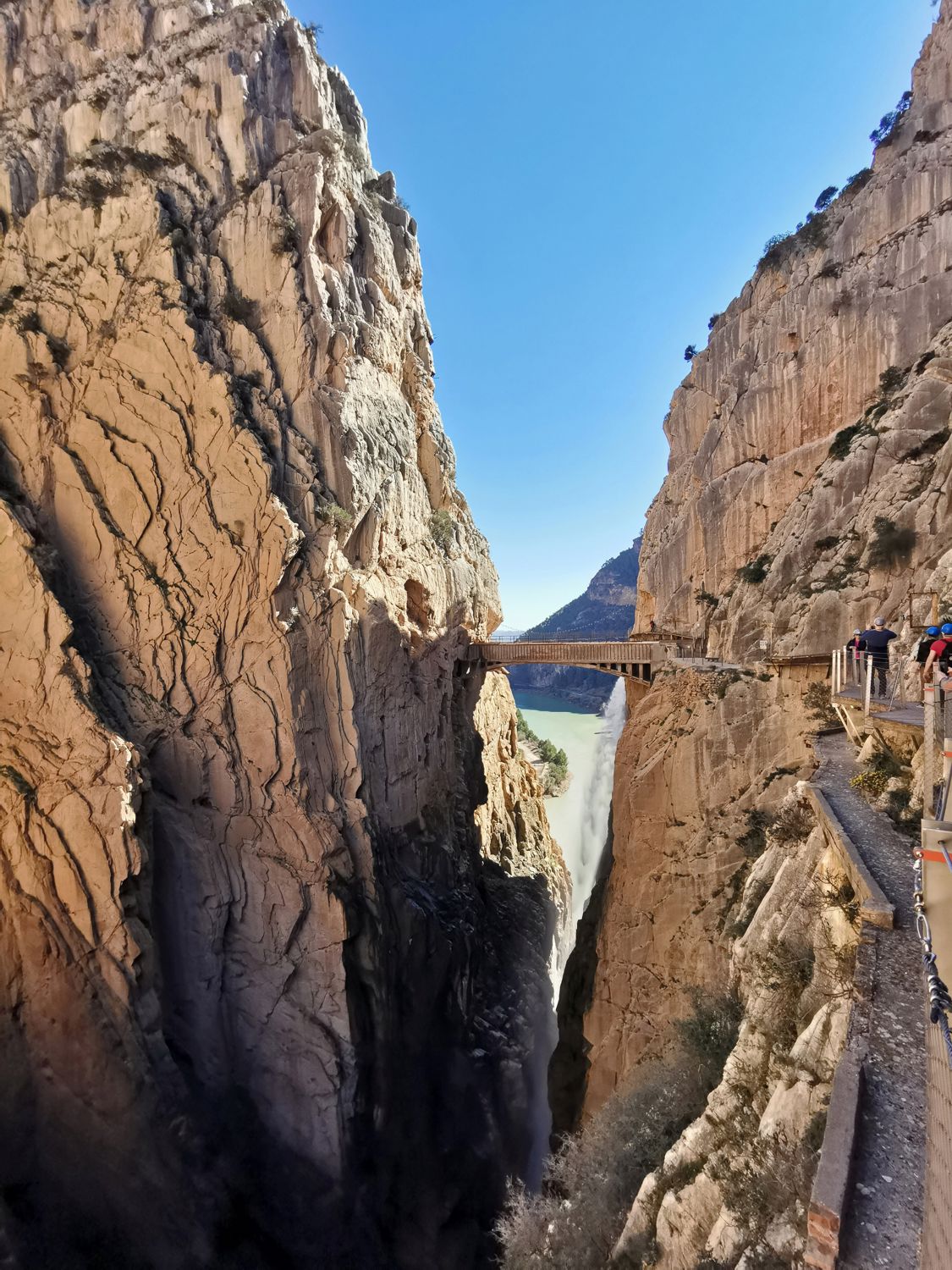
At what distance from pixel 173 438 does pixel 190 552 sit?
3019 mm

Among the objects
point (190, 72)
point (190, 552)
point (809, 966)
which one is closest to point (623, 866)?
point (809, 966)

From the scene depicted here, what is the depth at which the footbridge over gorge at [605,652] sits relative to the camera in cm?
1758

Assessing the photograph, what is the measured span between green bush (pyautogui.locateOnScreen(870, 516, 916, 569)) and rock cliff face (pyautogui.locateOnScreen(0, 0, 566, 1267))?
41.7 feet

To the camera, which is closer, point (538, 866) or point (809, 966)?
point (809, 966)

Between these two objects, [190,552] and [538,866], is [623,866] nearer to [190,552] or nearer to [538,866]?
[538,866]

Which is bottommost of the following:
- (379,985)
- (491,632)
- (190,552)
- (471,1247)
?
(471,1247)

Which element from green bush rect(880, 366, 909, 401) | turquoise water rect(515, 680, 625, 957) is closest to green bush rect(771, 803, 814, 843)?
green bush rect(880, 366, 909, 401)

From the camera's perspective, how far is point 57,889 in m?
11.1

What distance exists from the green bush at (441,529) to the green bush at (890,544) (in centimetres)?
1273

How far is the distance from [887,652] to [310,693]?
40.0 feet

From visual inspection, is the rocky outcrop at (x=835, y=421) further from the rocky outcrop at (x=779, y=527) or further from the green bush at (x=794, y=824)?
the green bush at (x=794, y=824)

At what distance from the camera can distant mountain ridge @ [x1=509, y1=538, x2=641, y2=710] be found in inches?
3558

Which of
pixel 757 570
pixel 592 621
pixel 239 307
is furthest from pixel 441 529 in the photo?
pixel 592 621

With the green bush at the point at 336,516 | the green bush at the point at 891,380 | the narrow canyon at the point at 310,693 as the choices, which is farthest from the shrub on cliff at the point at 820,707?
the green bush at the point at 336,516
